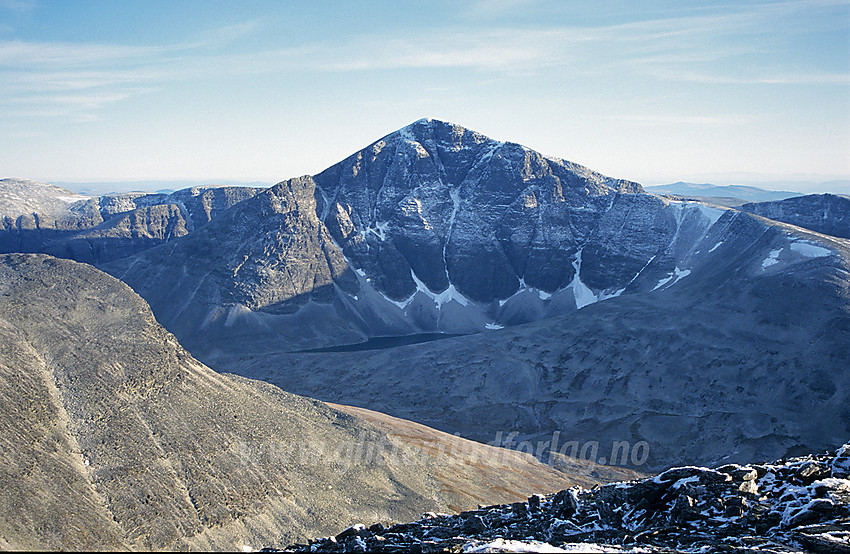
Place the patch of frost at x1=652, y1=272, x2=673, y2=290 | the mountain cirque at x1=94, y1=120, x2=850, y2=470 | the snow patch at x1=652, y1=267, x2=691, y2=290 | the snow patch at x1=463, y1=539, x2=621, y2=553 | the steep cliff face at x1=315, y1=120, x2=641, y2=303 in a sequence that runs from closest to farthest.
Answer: the snow patch at x1=463, y1=539, x2=621, y2=553 < the mountain cirque at x1=94, y1=120, x2=850, y2=470 < the snow patch at x1=652, y1=267, x2=691, y2=290 < the patch of frost at x1=652, y1=272, x2=673, y2=290 < the steep cliff face at x1=315, y1=120, x2=641, y2=303

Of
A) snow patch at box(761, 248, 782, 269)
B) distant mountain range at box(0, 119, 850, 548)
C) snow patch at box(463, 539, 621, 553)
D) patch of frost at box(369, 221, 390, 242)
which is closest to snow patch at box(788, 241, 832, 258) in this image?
distant mountain range at box(0, 119, 850, 548)

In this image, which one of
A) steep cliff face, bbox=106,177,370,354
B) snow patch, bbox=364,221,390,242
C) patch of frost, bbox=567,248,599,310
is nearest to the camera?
steep cliff face, bbox=106,177,370,354

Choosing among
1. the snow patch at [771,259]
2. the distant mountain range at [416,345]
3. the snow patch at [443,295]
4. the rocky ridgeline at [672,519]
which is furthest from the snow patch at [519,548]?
the snow patch at [443,295]

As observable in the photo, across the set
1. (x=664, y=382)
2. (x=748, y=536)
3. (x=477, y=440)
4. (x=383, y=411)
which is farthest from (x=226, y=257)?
(x=748, y=536)

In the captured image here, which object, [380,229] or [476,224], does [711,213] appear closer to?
[476,224]

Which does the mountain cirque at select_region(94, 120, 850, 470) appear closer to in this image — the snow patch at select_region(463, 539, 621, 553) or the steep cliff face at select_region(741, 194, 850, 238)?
the steep cliff face at select_region(741, 194, 850, 238)

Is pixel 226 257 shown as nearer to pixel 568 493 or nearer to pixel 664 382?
pixel 664 382
